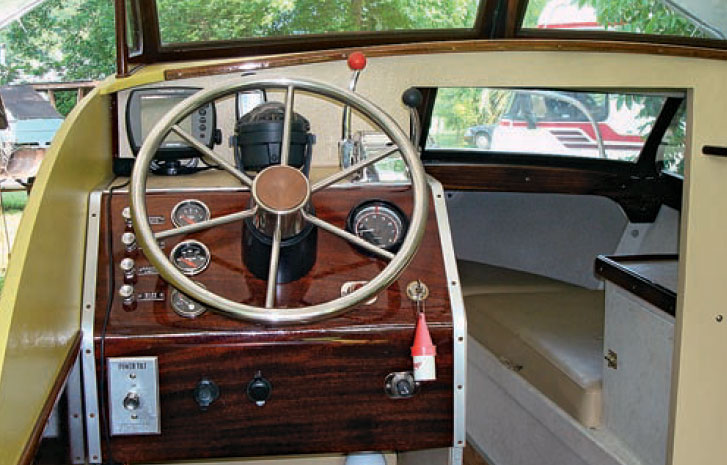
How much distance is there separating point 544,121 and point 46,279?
7.30 ft

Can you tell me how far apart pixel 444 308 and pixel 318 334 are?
0.24 m

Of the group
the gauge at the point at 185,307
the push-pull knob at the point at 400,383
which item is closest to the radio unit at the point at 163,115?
the gauge at the point at 185,307

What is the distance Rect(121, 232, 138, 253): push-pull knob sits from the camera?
159 centimetres

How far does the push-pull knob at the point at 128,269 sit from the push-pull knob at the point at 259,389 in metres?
0.30

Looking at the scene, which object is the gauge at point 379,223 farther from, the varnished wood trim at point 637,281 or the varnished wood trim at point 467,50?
the varnished wood trim at point 637,281

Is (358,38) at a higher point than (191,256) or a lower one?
higher

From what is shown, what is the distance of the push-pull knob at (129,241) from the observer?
1.59m

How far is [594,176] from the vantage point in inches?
125

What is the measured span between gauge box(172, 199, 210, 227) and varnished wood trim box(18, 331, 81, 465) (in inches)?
11.1

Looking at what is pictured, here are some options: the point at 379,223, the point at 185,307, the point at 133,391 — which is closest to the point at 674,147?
the point at 379,223

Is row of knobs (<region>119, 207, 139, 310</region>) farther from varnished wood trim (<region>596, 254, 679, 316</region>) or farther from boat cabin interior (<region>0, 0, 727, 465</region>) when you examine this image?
varnished wood trim (<region>596, 254, 679, 316</region>)

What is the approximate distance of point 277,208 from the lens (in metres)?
1.41

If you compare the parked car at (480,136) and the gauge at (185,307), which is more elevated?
the parked car at (480,136)

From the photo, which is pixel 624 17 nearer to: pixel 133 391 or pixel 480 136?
pixel 480 136
